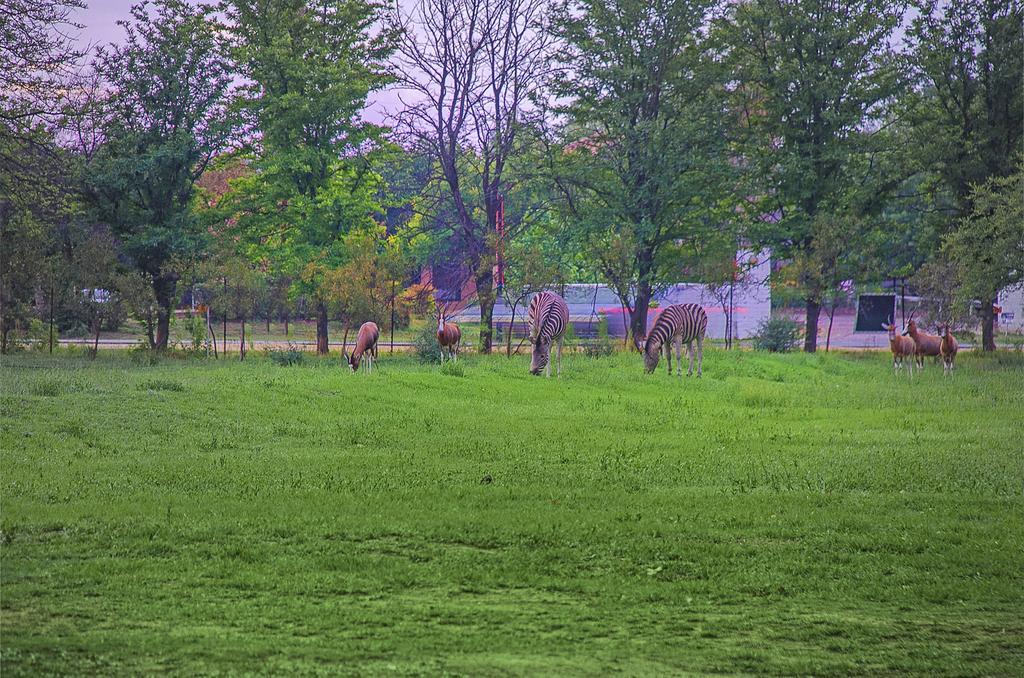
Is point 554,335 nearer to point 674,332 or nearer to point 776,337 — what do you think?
point 674,332

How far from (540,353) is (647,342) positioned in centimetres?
283

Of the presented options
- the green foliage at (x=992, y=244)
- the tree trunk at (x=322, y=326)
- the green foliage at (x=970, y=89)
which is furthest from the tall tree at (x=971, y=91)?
the tree trunk at (x=322, y=326)

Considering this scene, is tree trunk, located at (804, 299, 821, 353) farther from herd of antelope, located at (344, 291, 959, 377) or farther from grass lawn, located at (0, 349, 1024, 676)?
grass lawn, located at (0, 349, 1024, 676)

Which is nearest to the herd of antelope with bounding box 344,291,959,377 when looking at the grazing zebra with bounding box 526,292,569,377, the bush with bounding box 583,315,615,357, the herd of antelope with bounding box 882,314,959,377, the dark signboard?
the grazing zebra with bounding box 526,292,569,377

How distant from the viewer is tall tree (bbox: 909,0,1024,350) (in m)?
36.6

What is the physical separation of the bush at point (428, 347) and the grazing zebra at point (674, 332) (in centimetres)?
615

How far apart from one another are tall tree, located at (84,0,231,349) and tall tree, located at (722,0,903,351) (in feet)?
64.1

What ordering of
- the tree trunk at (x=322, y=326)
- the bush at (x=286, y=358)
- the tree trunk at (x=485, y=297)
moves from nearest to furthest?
the bush at (x=286, y=358)
the tree trunk at (x=322, y=326)
the tree trunk at (x=485, y=297)

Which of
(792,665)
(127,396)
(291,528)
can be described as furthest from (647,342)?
(792,665)

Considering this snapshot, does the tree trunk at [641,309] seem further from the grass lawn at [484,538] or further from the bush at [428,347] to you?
the grass lawn at [484,538]

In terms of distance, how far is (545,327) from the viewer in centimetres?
2373

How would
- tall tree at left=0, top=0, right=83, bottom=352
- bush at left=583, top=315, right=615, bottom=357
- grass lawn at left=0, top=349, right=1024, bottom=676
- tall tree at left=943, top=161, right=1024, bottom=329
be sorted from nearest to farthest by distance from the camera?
grass lawn at left=0, top=349, right=1024, bottom=676
tall tree at left=0, top=0, right=83, bottom=352
tall tree at left=943, top=161, right=1024, bottom=329
bush at left=583, top=315, right=615, bottom=357

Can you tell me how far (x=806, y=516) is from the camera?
995cm

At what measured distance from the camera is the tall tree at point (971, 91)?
36.6 metres
